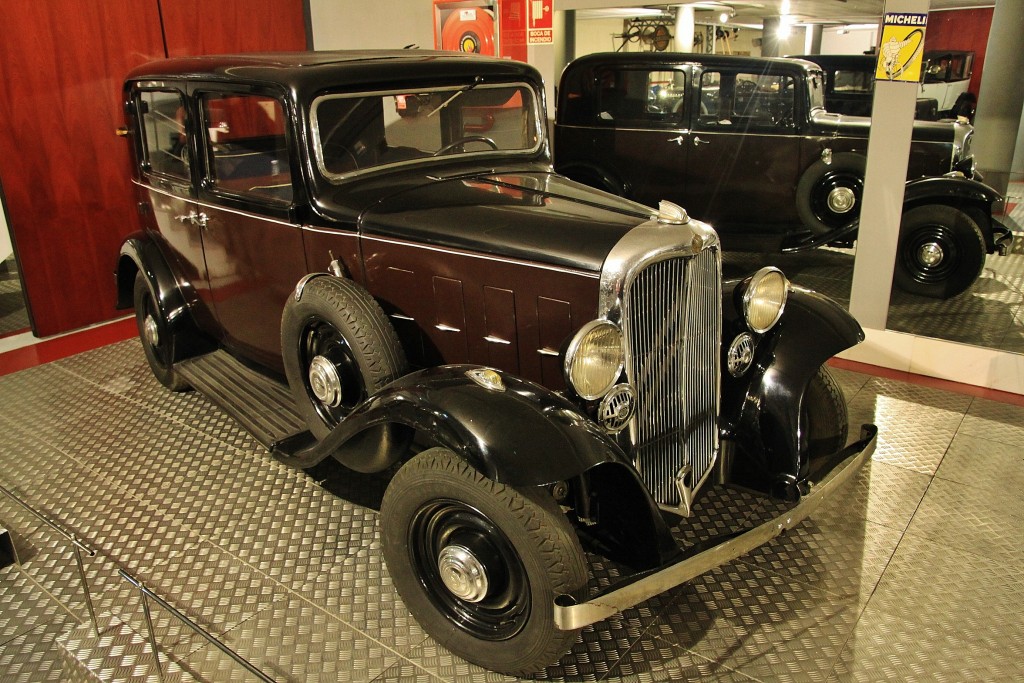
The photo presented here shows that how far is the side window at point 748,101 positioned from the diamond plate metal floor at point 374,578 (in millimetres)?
2395

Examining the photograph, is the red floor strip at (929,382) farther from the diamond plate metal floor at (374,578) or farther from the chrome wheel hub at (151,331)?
the chrome wheel hub at (151,331)

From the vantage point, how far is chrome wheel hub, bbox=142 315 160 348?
4.08 metres

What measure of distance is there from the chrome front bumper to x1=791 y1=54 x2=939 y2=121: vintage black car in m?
2.85

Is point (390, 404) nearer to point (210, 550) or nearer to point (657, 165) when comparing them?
point (210, 550)

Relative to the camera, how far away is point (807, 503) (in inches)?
93.4

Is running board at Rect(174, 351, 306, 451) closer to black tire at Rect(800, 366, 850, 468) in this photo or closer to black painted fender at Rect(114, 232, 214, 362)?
black painted fender at Rect(114, 232, 214, 362)

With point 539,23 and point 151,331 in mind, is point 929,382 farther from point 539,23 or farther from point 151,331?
point 151,331

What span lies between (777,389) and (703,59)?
3248 millimetres

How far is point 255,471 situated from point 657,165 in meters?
3.63

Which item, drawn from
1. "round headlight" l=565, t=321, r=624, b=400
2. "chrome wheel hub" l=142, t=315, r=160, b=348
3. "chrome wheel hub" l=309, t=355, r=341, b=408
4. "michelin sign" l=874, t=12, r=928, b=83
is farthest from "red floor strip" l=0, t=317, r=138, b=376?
"michelin sign" l=874, t=12, r=928, b=83

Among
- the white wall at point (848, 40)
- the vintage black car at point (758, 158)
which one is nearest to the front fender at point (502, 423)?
the white wall at point (848, 40)

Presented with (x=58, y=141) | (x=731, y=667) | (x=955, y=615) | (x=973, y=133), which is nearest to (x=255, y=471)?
(x=731, y=667)

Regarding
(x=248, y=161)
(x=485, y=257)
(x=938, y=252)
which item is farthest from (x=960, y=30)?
(x=248, y=161)

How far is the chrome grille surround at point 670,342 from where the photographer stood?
2295 millimetres
